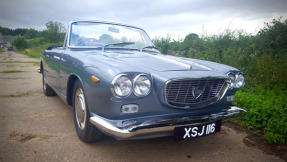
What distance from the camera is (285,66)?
4.71 m

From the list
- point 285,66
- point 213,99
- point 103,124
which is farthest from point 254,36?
point 103,124

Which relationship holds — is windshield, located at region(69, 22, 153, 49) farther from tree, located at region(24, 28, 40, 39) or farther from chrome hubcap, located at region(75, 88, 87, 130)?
tree, located at region(24, 28, 40, 39)

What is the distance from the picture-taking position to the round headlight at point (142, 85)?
181 cm

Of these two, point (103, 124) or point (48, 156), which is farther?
point (48, 156)

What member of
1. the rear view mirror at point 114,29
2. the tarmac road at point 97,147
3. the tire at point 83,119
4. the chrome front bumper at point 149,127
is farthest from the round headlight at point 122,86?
the rear view mirror at point 114,29

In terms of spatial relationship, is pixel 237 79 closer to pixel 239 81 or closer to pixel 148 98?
pixel 239 81

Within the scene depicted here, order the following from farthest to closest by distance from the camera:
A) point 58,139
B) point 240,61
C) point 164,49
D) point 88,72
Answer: point 164,49 < point 240,61 < point 58,139 < point 88,72

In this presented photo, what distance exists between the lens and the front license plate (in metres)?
1.86

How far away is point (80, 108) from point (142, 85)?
2.88 feet

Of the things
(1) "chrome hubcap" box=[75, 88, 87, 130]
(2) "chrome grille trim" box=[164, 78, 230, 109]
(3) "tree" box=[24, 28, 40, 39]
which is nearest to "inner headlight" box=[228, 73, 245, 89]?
(2) "chrome grille trim" box=[164, 78, 230, 109]

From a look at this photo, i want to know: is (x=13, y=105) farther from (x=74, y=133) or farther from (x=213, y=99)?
(x=213, y=99)

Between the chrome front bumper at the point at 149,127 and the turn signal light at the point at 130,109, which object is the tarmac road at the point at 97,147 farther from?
the turn signal light at the point at 130,109

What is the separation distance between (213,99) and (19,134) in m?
2.37

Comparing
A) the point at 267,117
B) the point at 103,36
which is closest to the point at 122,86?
the point at 103,36
